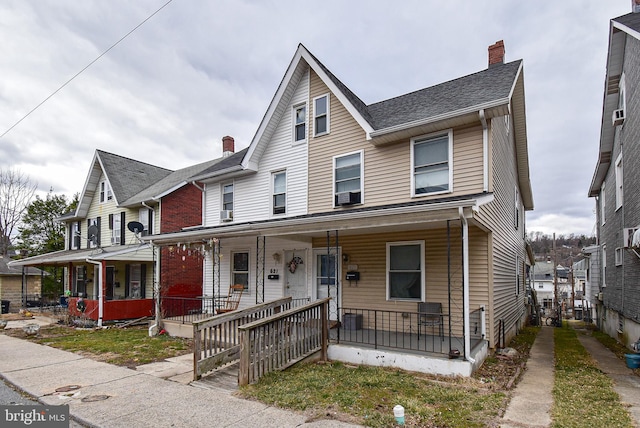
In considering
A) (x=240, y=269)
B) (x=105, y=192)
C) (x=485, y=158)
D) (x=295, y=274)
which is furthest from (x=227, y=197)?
(x=105, y=192)

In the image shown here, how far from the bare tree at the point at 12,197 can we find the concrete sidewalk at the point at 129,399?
28386 mm

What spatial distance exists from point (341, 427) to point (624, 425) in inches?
139

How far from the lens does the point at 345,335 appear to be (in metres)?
9.05

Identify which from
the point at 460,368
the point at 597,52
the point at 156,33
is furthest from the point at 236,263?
the point at 597,52

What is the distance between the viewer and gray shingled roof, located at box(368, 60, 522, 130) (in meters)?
9.05

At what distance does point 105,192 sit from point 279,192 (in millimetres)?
13025

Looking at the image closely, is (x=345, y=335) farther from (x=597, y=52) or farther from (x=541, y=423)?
(x=597, y=52)

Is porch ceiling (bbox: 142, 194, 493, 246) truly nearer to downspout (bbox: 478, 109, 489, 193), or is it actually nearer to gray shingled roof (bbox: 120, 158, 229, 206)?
downspout (bbox: 478, 109, 489, 193)

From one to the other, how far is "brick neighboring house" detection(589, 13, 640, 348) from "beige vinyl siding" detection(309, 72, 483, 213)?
396cm

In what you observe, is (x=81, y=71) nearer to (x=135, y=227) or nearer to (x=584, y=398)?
(x=135, y=227)

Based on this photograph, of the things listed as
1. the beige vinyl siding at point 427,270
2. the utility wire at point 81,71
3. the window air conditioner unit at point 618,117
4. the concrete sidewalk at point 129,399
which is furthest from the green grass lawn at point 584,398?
the utility wire at point 81,71

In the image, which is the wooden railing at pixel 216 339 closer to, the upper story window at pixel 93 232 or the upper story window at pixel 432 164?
the upper story window at pixel 432 164

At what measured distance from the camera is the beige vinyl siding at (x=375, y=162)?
8812 millimetres

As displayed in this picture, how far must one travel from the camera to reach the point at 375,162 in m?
10.4
